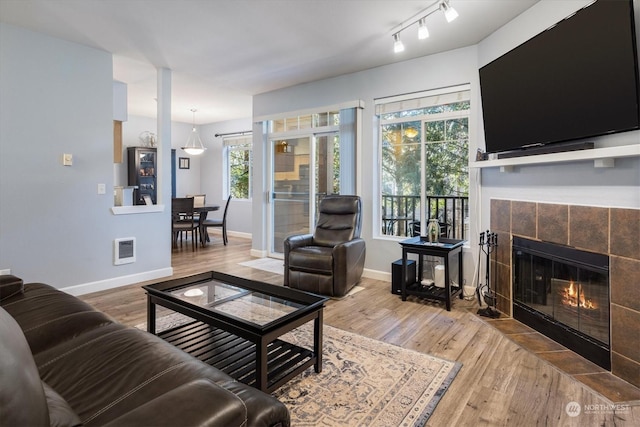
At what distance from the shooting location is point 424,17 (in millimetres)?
3035

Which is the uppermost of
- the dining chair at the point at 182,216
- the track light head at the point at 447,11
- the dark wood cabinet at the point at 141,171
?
the track light head at the point at 447,11

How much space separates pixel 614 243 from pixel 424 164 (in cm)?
213

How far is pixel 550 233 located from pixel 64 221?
4533 mm

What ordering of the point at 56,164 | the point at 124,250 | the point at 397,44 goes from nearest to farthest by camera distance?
the point at 397,44, the point at 56,164, the point at 124,250

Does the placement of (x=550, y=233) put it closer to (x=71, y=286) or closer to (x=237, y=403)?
(x=237, y=403)

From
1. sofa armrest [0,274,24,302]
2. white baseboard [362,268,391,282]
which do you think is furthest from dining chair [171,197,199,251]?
sofa armrest [0,274,24,302]

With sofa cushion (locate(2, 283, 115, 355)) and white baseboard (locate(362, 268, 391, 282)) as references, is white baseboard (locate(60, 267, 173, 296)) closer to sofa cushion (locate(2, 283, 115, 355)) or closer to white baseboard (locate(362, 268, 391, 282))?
sofa cushion (locate(2, 283, 115, 355))

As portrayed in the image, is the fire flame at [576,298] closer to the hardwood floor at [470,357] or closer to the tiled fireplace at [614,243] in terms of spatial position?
the tiled fireplace at [614,243]

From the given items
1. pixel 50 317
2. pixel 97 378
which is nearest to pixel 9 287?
pixel 50 317

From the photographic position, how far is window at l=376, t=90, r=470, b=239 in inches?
152

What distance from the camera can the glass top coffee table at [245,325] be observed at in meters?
1.79

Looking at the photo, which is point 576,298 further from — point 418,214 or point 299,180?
point 299,180

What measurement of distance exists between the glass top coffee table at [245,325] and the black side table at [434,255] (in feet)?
5.23

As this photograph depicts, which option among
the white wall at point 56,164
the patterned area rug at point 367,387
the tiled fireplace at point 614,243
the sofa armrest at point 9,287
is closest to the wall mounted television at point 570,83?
the tiled fireplace at point 614,243
